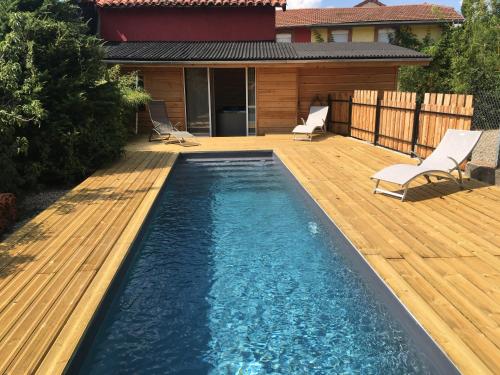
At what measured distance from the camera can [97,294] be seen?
3533 millimetres

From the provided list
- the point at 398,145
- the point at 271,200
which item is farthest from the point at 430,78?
the point at 271,200

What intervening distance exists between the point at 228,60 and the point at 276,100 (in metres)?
2.22

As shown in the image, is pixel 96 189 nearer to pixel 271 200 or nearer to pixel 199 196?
pixel 199 196

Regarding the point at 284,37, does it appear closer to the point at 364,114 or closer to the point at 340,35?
Result: the point at 340,35

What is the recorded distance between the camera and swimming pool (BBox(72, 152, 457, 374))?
3.22 meters

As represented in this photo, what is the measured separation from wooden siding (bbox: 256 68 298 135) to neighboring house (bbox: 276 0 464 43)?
20.1m

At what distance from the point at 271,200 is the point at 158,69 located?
8.16 metres

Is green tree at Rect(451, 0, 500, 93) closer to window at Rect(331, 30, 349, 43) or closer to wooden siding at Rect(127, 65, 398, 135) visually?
wooden siding at Rect(127, 65, 398, 135)

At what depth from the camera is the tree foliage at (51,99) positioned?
7.46 meters

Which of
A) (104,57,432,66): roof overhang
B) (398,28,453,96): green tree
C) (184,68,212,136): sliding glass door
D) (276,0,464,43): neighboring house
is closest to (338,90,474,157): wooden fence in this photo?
(104,57,432,66): roof overhang

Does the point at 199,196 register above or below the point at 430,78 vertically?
below

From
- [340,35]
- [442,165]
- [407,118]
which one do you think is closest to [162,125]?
[407,118]

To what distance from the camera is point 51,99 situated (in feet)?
26.2

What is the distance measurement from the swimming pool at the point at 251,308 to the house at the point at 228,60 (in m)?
7.99
